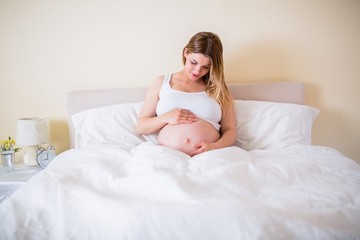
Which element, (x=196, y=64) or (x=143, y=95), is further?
(x=143, y=95)

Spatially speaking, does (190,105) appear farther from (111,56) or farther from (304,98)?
(304,98)

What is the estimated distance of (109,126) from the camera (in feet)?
4.35

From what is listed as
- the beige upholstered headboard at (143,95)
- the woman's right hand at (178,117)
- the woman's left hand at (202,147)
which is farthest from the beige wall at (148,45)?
the woman's left hand at (202,147)

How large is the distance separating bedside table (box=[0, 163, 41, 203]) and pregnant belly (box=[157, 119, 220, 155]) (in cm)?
74

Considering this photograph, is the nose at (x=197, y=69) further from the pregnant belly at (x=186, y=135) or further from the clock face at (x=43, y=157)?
the clock face at (x=43, y=157)

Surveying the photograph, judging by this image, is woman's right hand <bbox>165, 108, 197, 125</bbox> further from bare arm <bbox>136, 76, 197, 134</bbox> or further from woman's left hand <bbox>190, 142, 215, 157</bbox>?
woman's left hand <bbox>190, 142, 215, 157</bbox>

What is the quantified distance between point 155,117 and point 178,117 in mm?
130

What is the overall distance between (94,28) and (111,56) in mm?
201

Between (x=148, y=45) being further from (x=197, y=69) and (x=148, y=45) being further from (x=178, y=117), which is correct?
(x=178, y=117)

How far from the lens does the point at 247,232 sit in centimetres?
56

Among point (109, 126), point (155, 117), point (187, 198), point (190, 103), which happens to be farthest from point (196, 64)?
point (187, 198)

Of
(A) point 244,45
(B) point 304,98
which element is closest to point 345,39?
(B) point 304,98

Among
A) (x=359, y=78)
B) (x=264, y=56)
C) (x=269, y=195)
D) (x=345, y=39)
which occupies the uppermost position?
(x=345, y=39)

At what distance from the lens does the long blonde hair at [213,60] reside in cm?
120
